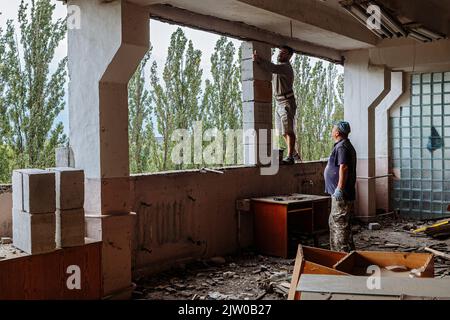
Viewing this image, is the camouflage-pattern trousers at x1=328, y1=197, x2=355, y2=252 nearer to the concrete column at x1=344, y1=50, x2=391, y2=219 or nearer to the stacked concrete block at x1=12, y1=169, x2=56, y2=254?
the stacked concrete block at x1=12, y1=169, x2=56, y2=254

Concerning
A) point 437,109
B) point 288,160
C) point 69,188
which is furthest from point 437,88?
point 69,188

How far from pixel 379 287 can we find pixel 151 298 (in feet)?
8.29

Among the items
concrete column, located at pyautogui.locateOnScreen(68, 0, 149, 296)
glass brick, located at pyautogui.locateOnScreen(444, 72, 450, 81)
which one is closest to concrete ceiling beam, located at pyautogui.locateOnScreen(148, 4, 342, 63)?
concrete column, located at pyautogui.locateOnScreen(68, 0, 149, 296)

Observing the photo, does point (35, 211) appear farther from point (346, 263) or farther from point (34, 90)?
point (346, 263)

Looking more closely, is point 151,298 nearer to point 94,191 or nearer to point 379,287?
point 94,191

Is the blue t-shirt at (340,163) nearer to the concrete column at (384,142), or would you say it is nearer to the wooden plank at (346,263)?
the wooden plank at (346,263)

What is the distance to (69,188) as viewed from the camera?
4594 mm

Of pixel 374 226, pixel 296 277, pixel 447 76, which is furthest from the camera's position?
pixel 447 76

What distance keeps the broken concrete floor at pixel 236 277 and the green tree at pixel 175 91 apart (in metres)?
1.49

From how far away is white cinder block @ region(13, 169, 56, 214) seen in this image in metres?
4.33

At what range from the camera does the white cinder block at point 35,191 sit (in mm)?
4328

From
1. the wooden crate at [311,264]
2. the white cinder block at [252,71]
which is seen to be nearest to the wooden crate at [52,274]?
the wooden crate at [311,264]

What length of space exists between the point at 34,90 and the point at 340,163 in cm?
358

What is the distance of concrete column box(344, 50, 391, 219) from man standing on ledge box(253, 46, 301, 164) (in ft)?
6.99
